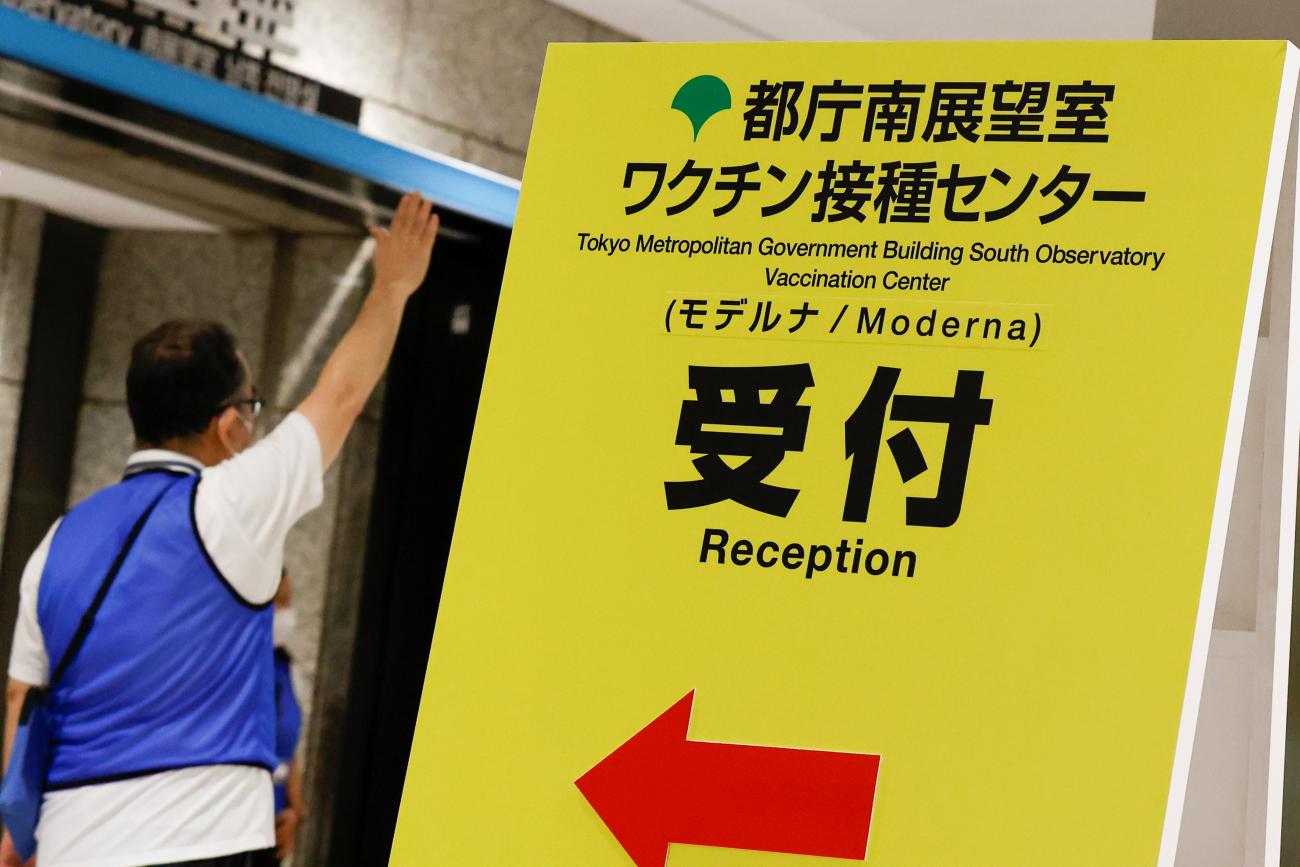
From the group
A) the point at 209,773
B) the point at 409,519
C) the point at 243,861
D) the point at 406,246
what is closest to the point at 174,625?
the point at 209,773

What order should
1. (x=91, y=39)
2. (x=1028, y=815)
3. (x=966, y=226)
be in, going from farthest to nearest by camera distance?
(x=91, y=39) → (x=966, y=226) → (x=1028, y=815)

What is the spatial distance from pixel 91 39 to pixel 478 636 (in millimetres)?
1752

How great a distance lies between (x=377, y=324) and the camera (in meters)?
3.45

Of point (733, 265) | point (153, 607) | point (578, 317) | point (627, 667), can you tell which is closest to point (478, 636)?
point (627, 667)

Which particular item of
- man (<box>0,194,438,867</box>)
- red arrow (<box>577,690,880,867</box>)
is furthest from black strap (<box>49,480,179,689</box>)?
red arrow (<box>577,690,880,867</box>)

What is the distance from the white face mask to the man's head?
0.39m

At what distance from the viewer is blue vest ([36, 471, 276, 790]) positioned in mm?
2869

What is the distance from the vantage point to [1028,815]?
1.40 metres

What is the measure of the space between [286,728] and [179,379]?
0.82 metres

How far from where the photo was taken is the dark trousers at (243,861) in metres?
3.01

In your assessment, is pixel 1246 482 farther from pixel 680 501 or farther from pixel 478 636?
pixel 478 636

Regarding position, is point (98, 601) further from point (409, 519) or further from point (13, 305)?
point (409, 519)

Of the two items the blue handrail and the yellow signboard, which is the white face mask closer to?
the blue handrail

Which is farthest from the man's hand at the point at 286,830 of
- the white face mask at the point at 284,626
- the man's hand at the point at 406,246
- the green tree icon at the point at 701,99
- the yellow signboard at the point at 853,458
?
the green tree icon at the point at 701,99
